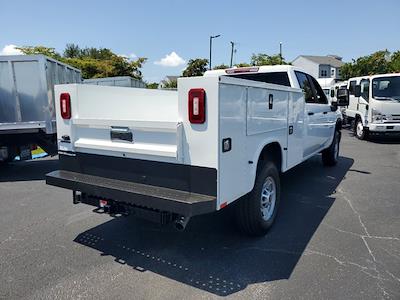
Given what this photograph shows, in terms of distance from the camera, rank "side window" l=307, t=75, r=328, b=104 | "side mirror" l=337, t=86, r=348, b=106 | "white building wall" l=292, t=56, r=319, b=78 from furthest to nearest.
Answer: "white building wall" l=292, t=56, r=319, b=78 → "side mirror" l=337, t=86, r=348, b=106 → "side window" l=307, t=75, r=328, b=104

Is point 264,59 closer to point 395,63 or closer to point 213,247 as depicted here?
point 395,63

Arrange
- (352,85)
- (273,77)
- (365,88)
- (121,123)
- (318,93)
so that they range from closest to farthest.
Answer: (121,123), (273,77), (318,93), (365,88), (352,85)

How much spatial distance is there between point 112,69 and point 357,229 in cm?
2929

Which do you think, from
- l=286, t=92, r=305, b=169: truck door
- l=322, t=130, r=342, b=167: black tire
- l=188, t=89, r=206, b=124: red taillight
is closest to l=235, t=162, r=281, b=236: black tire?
l=286, t=92, r=305, b=169: truck door

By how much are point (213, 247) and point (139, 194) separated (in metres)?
1.19

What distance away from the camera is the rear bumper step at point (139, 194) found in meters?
2.91

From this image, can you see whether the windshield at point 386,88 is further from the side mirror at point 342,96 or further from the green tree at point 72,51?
the green tree at point 72,51

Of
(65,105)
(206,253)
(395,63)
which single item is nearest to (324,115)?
(206,253)

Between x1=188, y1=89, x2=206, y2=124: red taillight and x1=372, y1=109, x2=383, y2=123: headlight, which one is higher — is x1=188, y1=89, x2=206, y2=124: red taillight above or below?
above

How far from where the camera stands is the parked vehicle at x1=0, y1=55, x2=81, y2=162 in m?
7.49

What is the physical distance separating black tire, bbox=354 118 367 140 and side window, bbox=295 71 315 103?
851 cm

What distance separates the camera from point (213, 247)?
382 centimetres

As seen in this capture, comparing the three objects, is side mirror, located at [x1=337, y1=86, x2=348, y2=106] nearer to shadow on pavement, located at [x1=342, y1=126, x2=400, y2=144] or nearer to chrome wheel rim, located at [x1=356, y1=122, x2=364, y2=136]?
shadow on pavement, located at [x1=342, y1=126, x2=400, y2=144]

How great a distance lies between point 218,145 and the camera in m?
2.92
